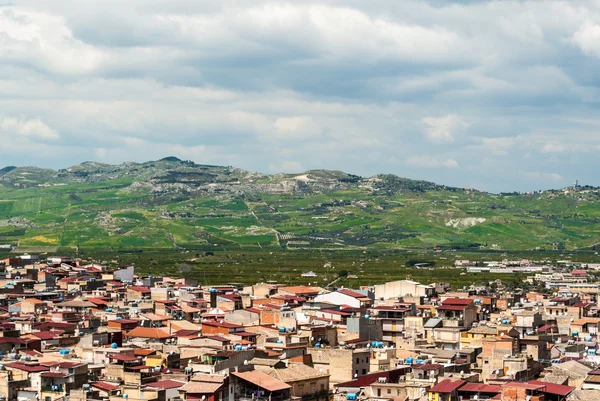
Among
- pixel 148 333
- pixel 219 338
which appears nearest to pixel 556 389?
pixel 219 338

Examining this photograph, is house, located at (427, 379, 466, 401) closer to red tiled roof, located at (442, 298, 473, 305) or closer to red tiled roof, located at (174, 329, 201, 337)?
red tiled roof, located at (174, 329, 201, 337)

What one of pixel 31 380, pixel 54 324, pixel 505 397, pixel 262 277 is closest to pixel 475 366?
pixel 505 397

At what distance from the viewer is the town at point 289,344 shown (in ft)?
176

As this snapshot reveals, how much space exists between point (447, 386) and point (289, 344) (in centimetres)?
1777

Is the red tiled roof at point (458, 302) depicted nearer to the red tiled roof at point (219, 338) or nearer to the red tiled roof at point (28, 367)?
the red tiled roof at point (219, 338)

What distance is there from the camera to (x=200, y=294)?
4227 inches

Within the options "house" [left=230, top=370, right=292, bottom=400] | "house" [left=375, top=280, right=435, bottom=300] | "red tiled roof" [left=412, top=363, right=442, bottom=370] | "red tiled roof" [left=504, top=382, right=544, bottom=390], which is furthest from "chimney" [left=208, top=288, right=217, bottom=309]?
"red tiled roof" [left=504, top=382, right=544, bottom=390]

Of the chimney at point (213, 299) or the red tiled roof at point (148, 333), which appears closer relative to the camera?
the red tiled roof at point (148, 333)

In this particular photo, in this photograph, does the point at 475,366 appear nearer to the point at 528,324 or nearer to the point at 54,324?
the point at 528,324

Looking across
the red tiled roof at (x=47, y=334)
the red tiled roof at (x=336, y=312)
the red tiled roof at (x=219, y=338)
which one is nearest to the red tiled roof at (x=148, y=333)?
the red tiled roof at (x=47, y=334)

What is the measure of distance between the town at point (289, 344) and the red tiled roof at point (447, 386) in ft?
0.19

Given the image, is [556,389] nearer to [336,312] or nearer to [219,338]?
[219,338]

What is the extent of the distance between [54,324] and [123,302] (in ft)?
68.5

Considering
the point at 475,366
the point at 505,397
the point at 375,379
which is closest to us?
the point at 505,397
